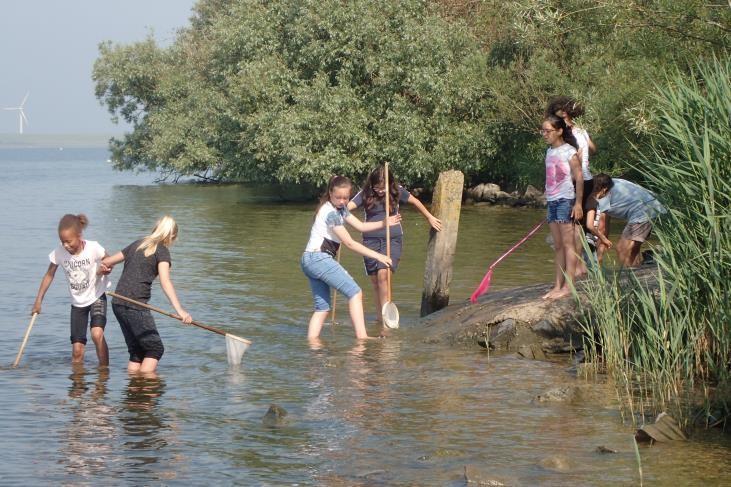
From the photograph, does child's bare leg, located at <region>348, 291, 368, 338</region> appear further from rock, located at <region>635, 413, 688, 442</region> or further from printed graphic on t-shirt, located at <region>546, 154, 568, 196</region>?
rock, located at <region>635, 413, 688, 442</region>

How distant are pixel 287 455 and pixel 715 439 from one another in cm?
297

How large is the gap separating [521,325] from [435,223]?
1773 millimetres

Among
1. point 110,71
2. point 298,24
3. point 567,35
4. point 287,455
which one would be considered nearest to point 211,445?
point 287,455

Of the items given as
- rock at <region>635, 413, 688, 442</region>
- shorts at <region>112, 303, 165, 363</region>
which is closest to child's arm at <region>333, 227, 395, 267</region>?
shorts at <region>112, 303, 165, 363</region>

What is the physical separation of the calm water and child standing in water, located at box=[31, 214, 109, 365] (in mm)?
548

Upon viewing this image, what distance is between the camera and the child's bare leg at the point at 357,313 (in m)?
11.3

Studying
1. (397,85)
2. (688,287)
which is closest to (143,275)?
(688,287)

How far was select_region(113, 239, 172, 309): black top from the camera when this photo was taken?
9633 millimetres

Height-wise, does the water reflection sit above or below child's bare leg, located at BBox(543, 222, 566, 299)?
below

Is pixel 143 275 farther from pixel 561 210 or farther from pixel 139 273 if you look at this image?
pixel 561 210

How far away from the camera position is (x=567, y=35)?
103 ft

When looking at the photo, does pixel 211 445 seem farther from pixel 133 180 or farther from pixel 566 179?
pixel 133 180

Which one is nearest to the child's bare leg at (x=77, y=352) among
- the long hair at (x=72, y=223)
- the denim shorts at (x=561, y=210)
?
the long hair at (x=72, y=223)

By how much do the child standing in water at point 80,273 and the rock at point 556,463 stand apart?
466 cm
